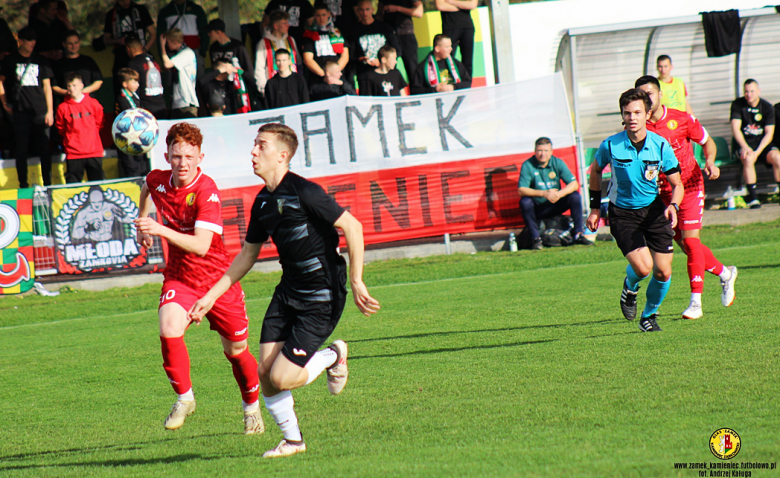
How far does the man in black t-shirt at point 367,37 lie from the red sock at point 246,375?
11.1 meters

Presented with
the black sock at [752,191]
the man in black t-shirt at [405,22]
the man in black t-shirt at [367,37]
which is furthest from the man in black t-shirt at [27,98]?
the black sock at [752,191]

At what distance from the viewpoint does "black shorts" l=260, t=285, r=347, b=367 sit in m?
4.59

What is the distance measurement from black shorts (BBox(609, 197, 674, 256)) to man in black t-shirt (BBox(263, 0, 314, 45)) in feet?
34.2

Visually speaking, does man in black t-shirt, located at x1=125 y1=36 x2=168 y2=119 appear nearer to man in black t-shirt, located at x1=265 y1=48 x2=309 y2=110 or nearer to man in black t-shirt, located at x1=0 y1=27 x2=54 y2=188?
man in black t-shirt, located at x1=0 y1=27 x2=54 y2=188

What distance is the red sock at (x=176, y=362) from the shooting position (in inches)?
211

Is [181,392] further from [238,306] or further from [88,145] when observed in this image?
[88,145]

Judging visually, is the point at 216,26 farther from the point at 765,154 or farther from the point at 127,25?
the point at 765,154

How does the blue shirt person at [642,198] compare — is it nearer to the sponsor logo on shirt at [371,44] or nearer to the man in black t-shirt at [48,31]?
the sponsor logo on shirt at [371,44]

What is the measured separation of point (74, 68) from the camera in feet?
49.6

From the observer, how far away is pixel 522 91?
1502 cm

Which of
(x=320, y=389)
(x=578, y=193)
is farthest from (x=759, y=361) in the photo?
(x=578, y=193)

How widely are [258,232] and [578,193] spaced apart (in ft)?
34.0

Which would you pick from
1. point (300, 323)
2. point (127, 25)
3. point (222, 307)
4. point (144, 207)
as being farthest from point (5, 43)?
point (300, 323)

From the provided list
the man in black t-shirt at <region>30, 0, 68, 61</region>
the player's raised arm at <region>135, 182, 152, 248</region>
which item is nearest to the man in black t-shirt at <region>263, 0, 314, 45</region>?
the man in black t-shirt at <region>30, 0, 68, 61</region>
